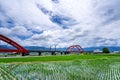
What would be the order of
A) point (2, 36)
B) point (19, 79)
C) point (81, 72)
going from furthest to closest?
point (2, 36) < point (81, 72) < point (19, 79)

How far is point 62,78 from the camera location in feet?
12.1

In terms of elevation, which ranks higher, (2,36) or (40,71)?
(2,36)

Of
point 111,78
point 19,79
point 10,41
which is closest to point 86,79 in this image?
point 111,78

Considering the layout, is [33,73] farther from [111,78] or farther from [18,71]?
[111,78]

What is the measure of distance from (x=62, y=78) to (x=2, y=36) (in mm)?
67730

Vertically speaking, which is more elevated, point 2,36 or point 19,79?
point 2,36

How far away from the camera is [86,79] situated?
12.5 ft

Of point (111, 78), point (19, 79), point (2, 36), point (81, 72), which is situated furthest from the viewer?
point (2, 36)

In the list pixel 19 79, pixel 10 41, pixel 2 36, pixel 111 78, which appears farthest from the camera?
pixel 10 41

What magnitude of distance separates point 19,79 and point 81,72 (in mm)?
1563

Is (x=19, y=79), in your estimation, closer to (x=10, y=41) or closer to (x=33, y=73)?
(x=33, y=73)

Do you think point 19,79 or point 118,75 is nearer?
point 19,79

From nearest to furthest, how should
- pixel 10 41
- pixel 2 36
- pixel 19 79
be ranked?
pixel 19 79, pixel 2 36, pixel 10 41

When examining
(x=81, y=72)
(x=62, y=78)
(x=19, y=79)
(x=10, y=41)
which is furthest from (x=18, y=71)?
(x=10, y=41)
